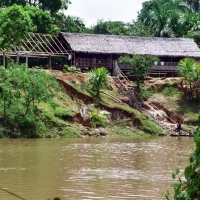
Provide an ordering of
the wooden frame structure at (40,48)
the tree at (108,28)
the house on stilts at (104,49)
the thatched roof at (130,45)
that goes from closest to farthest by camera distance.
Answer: the wooden frame structure at (40,48) < the house on stilts at (104,49) < the thatched roof at (130,45) < the tree at (108,28)

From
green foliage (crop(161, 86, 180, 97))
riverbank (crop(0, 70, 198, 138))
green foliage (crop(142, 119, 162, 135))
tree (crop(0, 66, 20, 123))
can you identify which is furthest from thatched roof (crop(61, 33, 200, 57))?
tree (crop(0, 66, 20, 123))

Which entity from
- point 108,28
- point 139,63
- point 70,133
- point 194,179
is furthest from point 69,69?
point 194,179

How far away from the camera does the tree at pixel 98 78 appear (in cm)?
3978

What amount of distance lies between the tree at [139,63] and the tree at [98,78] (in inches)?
156

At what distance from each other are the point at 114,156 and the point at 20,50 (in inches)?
879

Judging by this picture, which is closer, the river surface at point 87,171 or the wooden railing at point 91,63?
the river surface at point 87,171

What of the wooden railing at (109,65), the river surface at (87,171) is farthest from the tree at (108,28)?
the river surface at (87,171)

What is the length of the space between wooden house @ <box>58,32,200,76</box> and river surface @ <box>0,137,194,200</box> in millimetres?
20769

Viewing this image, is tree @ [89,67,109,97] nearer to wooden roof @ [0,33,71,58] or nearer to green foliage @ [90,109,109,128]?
green foliage @ [90,109,109,128]

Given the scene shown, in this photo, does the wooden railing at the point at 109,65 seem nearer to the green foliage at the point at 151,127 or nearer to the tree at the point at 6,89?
the green foliage at the point at 151,127

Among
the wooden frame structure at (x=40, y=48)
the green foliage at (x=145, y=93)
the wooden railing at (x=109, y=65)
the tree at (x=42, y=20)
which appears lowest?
the green foliage at (x=145, y=93)

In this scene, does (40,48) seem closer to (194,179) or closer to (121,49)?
(121,49)

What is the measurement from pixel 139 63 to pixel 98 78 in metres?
4.80

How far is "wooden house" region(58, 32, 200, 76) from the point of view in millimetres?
45656
